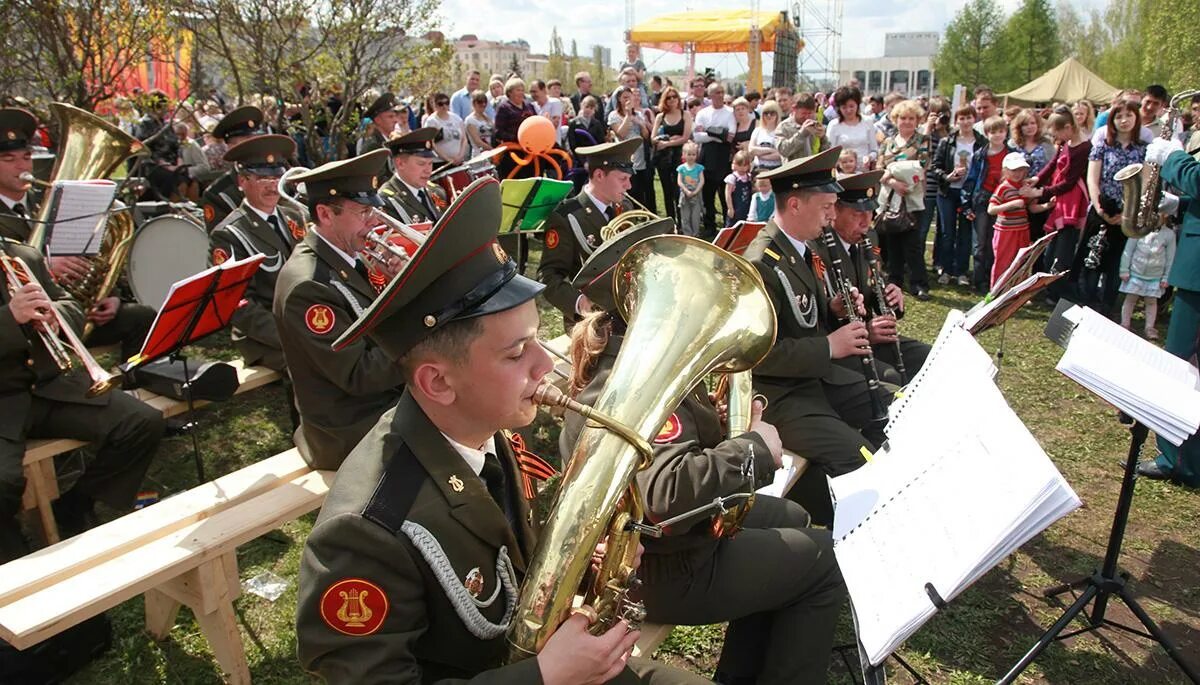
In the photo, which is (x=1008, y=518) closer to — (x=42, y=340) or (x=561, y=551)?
(x=561, y=551)

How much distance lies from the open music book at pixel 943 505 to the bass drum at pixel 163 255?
5.10 meters

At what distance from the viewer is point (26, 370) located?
3697 millimetres

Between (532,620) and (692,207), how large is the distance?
9751mm

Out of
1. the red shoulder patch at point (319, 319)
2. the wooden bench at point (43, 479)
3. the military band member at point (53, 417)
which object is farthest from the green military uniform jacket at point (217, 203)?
the red shoulder patch at point (319, 319)

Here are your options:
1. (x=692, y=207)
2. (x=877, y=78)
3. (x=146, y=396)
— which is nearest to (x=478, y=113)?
(x=692, y=207)

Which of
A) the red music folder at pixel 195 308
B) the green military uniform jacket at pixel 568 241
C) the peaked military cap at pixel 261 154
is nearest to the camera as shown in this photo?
the red music folder at pixel 195 308

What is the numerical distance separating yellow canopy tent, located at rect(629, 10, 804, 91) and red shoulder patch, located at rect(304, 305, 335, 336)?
62.0ft

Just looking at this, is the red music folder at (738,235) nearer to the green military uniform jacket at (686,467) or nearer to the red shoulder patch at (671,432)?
the green military uniform jacket at (686,467)

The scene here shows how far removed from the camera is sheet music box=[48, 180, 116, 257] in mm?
4734

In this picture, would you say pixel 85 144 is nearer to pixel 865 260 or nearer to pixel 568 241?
pixel 568 241

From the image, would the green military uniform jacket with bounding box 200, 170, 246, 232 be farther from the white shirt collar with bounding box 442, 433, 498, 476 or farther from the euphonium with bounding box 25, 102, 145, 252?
the white shirt collar with bounding box 442, 433, 498, 476

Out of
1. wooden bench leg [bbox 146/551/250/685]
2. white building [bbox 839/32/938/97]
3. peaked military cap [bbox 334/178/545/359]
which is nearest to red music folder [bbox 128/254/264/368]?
wooden bench leg [bbox 146/551/250/685]

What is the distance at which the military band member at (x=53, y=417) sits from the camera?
353 cm

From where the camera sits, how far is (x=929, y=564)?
6.06 ft
